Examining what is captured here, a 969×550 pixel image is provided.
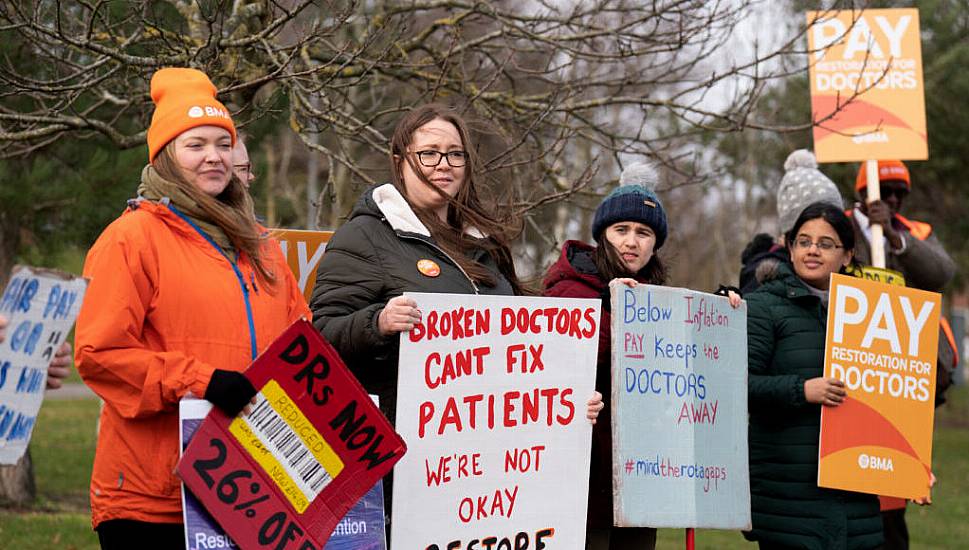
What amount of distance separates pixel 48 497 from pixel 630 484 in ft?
25.0

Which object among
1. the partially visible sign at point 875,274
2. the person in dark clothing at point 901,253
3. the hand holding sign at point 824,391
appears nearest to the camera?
the hand holding sign at point 824,391

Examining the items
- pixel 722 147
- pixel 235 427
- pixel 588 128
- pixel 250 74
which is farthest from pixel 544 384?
pixel 722 147

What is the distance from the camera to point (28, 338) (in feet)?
9.86

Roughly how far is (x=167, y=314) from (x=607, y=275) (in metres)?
1.94

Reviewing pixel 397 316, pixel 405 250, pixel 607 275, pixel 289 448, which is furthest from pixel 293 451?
pixel 607 275

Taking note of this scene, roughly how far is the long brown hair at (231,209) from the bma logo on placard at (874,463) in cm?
276

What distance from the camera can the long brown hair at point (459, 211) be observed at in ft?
13.9

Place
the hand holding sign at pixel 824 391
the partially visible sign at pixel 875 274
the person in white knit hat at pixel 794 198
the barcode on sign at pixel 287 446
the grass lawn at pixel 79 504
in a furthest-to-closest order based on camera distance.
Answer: the grass lawn at pixel 79 504
the person in white knit hat at pixel 794 198
the partially visible sign at pixel 875 274
the hand holding sign at pixel 824 391
the barcode on sign at pixel 287 446

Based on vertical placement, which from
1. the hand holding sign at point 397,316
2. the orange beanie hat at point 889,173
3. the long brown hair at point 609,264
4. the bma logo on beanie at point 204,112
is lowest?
the hand holding sign at point 397,316

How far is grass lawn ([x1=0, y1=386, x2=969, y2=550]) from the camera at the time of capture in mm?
Result: 8414

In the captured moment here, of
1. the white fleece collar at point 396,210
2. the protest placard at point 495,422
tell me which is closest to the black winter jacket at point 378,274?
the white fleece collar at point 396,210

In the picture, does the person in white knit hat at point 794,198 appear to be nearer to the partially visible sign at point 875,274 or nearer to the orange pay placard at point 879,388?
the partially visible sign at point 875,274

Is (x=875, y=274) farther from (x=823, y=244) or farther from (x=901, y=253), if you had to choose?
(x=901, y=253)

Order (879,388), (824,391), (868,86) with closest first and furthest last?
(824,391), (879,388), (868,86)
